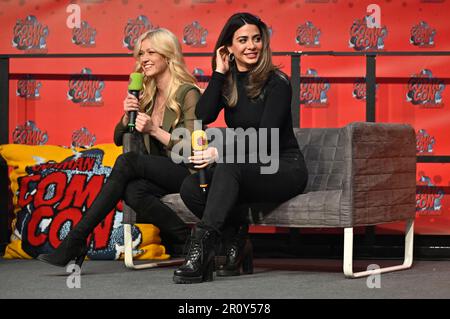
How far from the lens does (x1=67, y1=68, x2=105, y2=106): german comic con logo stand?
4.25 metres

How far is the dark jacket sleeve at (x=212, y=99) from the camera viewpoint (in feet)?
10.5

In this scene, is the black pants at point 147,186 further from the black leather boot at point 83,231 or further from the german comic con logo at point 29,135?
the german comic con logo at point 29,135

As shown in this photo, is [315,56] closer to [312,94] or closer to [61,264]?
[312,94]

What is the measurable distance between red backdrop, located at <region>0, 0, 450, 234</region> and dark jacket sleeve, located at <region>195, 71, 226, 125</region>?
35.7 inches

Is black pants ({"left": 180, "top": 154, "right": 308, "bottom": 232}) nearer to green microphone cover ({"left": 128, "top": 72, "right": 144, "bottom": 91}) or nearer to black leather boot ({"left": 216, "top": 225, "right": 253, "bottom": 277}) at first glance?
black leather boot ({"left": 216, "top": 225, "right": 253, "bottom": 277})

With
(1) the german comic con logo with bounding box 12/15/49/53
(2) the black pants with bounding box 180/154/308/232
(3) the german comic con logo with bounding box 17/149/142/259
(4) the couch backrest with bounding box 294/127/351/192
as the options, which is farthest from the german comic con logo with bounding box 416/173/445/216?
(1) the german comic con logo with bounding box 12/15/49/53

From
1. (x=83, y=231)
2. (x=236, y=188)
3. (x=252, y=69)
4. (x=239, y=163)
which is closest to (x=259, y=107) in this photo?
(x=252, y=69)

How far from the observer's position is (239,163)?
117 inches

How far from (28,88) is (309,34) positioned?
1469 mm

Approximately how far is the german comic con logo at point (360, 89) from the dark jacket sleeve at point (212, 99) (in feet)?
3.46


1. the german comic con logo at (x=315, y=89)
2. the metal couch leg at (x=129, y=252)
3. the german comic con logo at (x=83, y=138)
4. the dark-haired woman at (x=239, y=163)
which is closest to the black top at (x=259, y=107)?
the dark-haired woman at (x=239, y=163)

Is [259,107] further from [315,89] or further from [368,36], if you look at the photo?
[368,36]

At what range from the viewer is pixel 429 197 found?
4008 millimetres

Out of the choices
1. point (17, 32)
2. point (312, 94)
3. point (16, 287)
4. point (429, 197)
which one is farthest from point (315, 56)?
point (16, 287)
